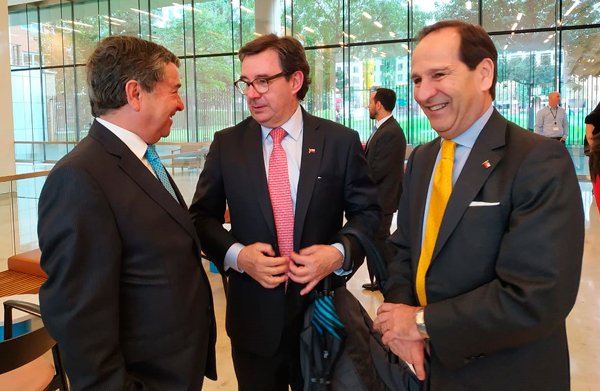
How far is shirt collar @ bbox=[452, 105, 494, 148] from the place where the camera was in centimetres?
137

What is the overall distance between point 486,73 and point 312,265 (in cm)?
80

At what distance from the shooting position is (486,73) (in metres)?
1.35

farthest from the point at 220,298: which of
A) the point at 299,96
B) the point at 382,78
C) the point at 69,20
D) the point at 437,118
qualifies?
the point at 69,20

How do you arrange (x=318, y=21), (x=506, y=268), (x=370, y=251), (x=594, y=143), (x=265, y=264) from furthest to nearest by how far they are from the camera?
(x=318, y=21) < (x=594, y=143) < (x=370, y=251) < (x=265, y=264) < (x=506, y=268)

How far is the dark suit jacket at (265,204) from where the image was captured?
1901 mm

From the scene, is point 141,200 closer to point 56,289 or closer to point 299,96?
point 56,289

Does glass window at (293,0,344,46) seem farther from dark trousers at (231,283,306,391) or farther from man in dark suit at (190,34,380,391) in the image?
dark trousers at (231,283,306,391)

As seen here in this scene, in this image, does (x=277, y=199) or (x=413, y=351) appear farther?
(x=277, y=199)

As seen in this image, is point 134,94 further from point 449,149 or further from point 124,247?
point 449,149

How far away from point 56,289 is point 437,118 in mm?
1049

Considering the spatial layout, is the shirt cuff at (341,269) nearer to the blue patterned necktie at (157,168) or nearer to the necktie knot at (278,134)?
the necktie knot at (278,134)

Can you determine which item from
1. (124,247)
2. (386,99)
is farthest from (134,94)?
(386,99)

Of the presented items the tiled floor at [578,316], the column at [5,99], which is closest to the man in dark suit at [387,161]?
the tiled floor at [578,316]

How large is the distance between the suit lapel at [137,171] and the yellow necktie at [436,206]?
Answer: 27.1 inches
